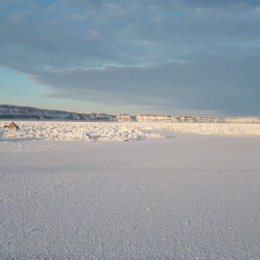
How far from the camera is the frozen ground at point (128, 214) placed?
3.50 metres

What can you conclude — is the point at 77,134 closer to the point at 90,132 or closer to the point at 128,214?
the point at 90,132

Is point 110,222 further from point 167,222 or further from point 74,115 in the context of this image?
point 74,115

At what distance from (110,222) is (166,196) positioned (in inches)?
63.7

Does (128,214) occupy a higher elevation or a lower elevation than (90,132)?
lower

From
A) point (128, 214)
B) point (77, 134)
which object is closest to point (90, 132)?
point (77, 134)

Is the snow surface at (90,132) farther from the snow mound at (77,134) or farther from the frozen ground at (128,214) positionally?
the frozen ground at (128,214)

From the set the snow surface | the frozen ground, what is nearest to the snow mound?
the snow surface

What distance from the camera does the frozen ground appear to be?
350 centimetres

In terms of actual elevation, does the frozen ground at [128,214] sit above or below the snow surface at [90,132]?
below

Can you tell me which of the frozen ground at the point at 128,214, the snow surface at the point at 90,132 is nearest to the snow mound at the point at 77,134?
the snow surface at the point at 90,132

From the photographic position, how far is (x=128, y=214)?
15.2 ft

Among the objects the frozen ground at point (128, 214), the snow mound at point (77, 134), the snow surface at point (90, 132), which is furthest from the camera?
the snow surface at point (90, 132)

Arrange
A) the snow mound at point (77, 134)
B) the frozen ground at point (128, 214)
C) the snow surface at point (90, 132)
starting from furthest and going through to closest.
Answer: the snow surface at point (90, 132) → the snow mound at point (77, 134) → the frozen ground at point (128, 214)

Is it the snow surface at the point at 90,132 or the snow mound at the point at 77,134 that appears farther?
the snow surface at the point at 90,132
